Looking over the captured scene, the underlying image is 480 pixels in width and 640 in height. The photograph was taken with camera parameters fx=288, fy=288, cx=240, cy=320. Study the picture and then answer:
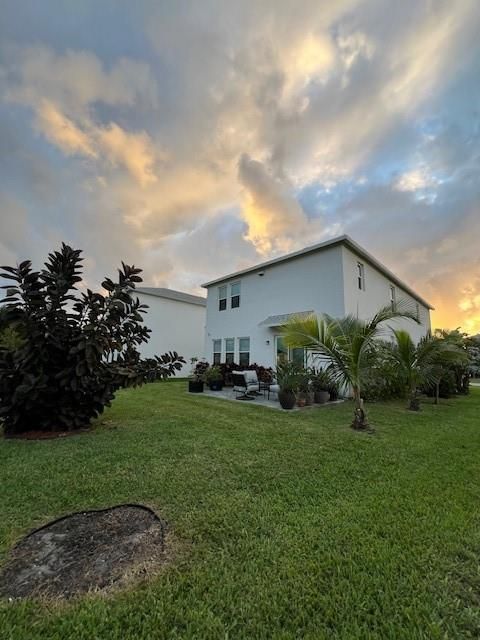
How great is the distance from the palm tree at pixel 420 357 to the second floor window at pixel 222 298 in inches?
419

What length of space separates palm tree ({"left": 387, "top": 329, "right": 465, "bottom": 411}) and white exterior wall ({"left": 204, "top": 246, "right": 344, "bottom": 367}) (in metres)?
2.92

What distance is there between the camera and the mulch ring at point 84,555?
2.27m

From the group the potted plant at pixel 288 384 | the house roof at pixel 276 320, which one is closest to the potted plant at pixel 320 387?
the potted plant at pixel 288 384

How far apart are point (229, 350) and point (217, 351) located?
120 centimetres

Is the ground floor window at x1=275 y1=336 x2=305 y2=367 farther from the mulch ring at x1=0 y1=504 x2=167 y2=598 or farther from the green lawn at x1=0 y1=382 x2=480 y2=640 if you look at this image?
the mulch ring at x1=0 y1=504 x2=167 y2=598

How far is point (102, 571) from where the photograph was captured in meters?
2.41

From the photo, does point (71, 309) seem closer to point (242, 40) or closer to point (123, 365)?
point (123, 365)

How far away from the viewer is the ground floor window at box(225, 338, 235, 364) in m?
17.4

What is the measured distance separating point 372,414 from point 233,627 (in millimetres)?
8164

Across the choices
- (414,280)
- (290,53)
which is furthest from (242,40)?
(414,280)

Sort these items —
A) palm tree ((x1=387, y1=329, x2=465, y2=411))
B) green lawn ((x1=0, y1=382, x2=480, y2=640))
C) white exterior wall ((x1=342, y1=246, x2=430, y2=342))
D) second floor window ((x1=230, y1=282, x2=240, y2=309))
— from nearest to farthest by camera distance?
1. green lawn ((x1=0, y1=382, x2=480, y2=640))
2. palm tree ((x1=387, y1=329, x2=465, y2=411))
3. white exterior wall ((x1=342, y1=246, x2=430, y2=342))
4. second floor window ((x1=230, y1=282, x2=240, y2=309))

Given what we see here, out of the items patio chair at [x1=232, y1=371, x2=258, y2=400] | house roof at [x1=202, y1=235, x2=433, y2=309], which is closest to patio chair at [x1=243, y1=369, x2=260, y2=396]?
patio chair at [x1=232, y1=371, x2=258, y2=400]

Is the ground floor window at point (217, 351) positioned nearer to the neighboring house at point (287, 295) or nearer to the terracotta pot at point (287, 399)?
the neighboring house at point (287, 295)

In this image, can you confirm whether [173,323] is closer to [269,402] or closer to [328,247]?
[269,402]
